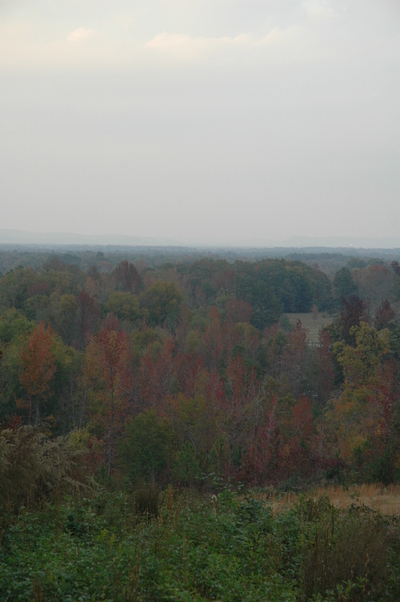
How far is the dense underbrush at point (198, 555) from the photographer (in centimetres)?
529

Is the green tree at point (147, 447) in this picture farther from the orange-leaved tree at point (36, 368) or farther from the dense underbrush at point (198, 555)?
the dense underbrush at point (198, 555)

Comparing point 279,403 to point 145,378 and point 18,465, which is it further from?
point 18,465

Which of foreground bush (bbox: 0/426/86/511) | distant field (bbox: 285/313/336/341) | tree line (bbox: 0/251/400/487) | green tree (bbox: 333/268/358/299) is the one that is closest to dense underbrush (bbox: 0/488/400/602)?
foreground bush (bbox: 0/426/86/511)

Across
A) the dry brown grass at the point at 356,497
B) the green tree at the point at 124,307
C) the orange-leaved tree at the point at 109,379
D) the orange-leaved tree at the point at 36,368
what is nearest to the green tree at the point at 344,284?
the green tree at the point at 124,307

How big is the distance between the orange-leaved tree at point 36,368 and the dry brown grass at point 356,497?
22.2m

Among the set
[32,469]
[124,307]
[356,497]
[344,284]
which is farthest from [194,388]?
[344,284]

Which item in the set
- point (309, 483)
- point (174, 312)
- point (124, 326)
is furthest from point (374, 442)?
point (174, 312)

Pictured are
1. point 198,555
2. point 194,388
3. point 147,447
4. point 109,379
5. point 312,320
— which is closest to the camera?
point 198,555

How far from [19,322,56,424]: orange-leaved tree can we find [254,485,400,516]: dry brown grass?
72.8ft

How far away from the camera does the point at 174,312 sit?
5803cm

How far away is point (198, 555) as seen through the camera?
6.10 meters

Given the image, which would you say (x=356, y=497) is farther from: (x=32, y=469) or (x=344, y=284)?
(x=344, y=284)

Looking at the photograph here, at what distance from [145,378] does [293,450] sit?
17.3m

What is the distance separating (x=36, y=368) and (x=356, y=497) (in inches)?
973
